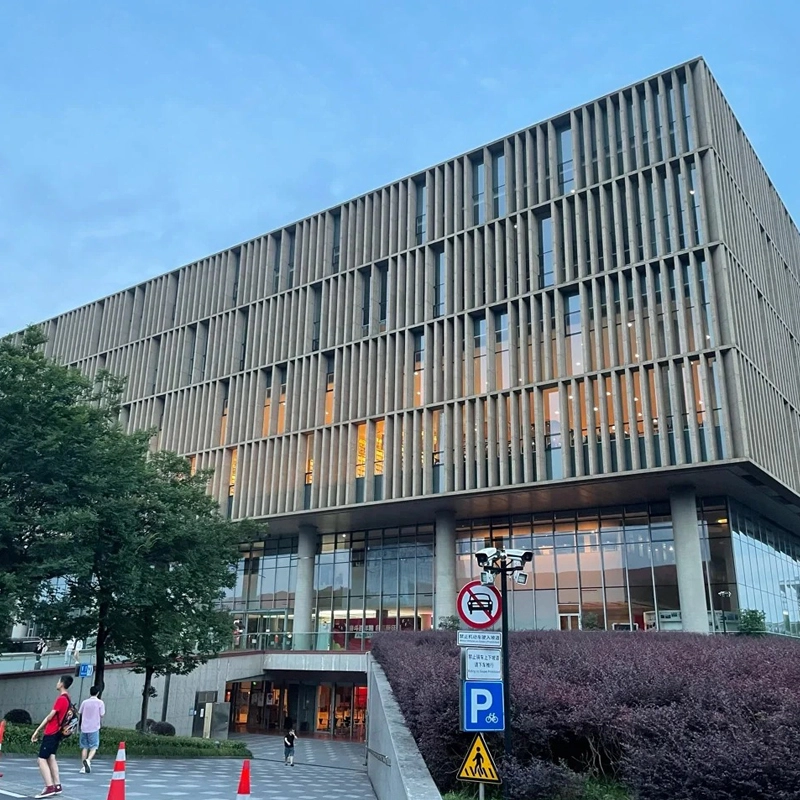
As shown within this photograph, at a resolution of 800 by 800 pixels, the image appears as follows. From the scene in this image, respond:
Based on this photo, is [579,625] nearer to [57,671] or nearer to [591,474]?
[591,474]

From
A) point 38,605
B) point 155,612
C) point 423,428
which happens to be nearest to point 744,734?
point 38,605

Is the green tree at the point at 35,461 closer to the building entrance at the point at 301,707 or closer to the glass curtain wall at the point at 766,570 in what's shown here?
the building entrance at the point at 301,707

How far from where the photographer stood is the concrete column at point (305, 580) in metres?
43.8

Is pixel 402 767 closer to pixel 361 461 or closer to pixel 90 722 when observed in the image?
pixel 90 722

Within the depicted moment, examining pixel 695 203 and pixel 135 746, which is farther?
pixel 695 203

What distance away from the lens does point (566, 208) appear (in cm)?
3769

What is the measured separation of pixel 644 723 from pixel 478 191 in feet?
120

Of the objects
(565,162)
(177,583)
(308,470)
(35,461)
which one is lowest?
(177,583)

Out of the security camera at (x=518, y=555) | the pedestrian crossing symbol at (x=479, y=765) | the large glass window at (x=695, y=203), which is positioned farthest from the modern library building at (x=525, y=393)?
the pedestrian crossing symbol at (x=479, y=765)

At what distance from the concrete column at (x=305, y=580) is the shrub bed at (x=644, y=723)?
104 ft

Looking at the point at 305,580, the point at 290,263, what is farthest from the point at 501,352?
the point at 305,580

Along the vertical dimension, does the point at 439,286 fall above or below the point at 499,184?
below

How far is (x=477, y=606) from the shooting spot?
9.66 m

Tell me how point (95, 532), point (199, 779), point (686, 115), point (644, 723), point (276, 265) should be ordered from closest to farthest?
point (644, 723) < point (199, 779) < point (95, 532) < point (686, 115) < point (276, 265)
